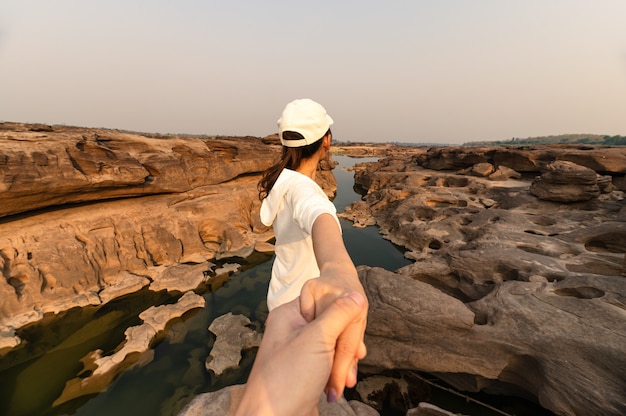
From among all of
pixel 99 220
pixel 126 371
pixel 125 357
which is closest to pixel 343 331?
pixel 126 371

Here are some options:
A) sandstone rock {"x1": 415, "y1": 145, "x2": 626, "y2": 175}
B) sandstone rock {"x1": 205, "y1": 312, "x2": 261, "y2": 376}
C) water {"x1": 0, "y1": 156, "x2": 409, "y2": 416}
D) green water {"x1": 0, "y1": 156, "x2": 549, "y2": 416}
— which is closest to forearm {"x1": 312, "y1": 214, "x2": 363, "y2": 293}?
green water {"x1": 0, "y1": 156, "x2": 549, "y2": 416}

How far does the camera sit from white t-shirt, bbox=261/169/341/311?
1612 mm

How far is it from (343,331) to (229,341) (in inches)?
268

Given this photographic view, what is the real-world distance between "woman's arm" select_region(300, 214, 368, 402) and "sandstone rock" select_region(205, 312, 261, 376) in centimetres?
613

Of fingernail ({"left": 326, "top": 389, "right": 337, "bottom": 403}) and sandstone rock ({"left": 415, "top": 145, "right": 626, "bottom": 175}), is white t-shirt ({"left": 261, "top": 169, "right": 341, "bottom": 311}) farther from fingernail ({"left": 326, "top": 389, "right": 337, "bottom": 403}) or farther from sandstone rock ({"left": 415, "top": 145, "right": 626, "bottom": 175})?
sandstone rock ({"left": 415, "top": 145, "right": 626, "bottom": 175})

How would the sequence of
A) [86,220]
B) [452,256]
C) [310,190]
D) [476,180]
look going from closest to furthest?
1. [310,190]
2. [452,256]
3. [86,220]
4. [476,180]

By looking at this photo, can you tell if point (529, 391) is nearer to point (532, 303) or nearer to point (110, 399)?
point (532, 303)

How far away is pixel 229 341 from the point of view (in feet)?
21.2

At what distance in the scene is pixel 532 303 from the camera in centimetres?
502

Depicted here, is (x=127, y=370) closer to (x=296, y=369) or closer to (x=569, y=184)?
(x=296, y=369)

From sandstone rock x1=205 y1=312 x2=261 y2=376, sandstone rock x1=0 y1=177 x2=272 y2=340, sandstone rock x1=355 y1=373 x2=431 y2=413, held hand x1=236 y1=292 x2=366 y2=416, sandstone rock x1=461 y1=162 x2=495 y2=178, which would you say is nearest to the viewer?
held hand x1=236 y1=292 x2=366 y2=416

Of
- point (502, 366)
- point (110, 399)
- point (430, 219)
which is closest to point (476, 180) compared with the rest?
point (430, 219)

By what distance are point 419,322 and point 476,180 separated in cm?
1713

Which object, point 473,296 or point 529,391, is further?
point 473,296
